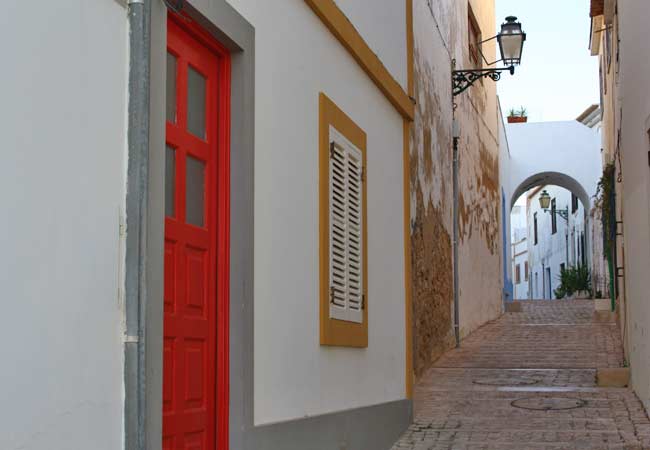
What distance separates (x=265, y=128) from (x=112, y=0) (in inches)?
67.6

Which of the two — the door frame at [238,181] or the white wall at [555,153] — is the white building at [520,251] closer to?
the white wall at [555,153]

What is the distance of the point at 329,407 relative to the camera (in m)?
6.35

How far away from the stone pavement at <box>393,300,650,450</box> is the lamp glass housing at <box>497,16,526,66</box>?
402cm

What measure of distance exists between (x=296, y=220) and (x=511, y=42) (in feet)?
29.1

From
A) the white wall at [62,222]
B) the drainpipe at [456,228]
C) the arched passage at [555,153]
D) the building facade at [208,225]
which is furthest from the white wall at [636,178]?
the arched passage at [555,153]

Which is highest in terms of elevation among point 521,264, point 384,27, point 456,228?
point 521,264

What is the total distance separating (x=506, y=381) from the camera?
10.7 meters

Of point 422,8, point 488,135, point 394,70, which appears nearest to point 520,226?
point 488,135

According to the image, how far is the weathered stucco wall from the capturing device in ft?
38.5

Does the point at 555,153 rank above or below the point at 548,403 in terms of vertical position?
above

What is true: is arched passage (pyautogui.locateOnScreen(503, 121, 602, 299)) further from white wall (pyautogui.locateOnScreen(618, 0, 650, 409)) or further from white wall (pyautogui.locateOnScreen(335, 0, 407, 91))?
white wall (pyautogui.locateOnScreen(335, 0, 407, 91))

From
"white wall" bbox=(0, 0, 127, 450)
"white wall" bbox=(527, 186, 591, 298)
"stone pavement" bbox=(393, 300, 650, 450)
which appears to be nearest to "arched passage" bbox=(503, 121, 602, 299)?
"white wall" bbox=(527, 186, 591, 298)

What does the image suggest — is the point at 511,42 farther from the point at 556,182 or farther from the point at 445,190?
the point at 556,182

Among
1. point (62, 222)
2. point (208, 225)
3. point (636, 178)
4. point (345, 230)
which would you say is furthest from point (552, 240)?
point (62, 222)
